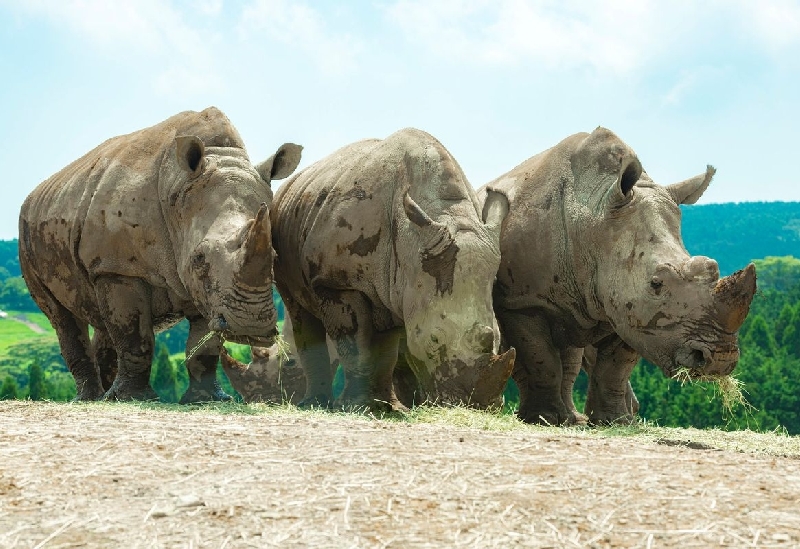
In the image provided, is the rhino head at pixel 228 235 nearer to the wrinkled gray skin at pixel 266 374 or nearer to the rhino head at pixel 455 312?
the rhino head at pixel 455 312

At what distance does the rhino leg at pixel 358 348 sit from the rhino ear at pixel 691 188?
10.3 feet

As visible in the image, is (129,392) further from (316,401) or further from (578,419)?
(578,419)

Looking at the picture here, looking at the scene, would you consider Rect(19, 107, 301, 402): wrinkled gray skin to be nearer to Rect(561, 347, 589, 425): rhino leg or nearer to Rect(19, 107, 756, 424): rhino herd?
Rect(19, 107, 756, 424): rhino herd

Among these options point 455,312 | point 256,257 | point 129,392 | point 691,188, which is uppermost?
point 691,188

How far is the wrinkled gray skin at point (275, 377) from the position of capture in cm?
1191

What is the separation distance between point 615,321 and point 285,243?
3347mm

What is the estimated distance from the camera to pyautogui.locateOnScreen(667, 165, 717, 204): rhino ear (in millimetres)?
10797

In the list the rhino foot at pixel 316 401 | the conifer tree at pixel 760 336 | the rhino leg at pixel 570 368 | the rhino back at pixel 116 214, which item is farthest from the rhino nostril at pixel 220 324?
A: the conifer tree at pixel 760 336

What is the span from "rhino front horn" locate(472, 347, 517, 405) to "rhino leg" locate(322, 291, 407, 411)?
155 centimetres

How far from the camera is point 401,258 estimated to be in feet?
30.9

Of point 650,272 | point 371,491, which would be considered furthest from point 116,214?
point 371,491

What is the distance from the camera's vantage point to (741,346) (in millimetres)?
34375

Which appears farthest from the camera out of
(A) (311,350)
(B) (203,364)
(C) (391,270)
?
(A) (311,350)

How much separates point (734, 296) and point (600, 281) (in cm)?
149
